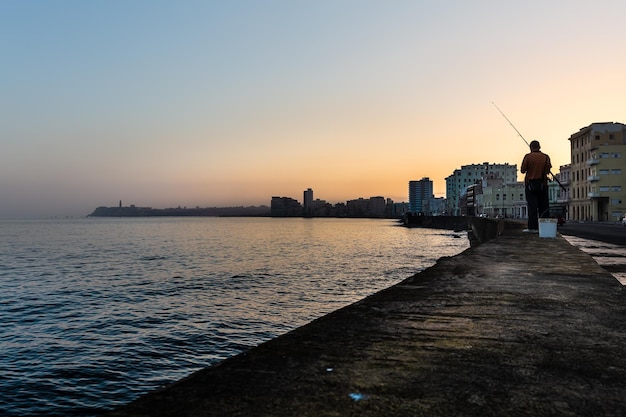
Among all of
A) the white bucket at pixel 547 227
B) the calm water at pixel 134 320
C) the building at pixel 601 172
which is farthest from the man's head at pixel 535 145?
the building at pixel 601 172

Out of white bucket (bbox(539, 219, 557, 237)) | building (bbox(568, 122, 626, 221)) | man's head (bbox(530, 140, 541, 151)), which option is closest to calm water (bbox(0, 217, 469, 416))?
white bucket (bbox(539, 219, 557, 237))

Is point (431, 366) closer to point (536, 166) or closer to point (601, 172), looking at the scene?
point (536, 166)

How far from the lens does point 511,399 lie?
2.37 m

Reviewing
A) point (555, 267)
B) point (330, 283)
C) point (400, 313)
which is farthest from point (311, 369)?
point (330, 283)

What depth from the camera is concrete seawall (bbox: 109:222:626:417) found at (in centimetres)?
229

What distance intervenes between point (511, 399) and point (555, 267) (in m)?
6.80

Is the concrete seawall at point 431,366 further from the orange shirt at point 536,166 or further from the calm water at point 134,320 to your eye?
the orange shirt at point 536,166

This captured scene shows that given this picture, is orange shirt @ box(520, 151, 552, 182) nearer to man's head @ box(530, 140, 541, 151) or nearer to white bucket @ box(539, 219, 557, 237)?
man's head @ box(530, 140, 541, 151)

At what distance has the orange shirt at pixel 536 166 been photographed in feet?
52.2

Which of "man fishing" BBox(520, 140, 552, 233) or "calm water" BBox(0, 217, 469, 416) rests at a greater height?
"man fishing" BBox(520, 140, 552, 233)

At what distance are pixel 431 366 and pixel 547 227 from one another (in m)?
14.5

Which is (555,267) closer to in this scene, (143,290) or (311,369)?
(311,369)

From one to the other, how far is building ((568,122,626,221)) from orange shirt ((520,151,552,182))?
7749 centimetres

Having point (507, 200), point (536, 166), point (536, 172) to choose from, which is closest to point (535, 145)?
point (536, 166)
